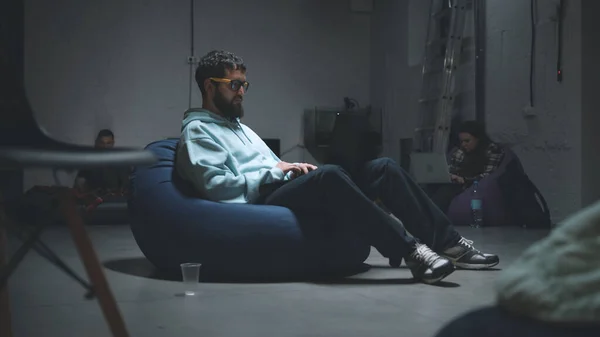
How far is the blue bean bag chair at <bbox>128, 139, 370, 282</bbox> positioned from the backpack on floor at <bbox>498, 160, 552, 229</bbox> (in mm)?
2791

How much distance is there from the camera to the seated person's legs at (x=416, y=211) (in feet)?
8.68

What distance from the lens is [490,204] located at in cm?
527

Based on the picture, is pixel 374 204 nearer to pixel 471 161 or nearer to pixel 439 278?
pixel 439 278

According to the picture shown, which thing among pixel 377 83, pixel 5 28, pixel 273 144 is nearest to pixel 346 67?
pixel 377 83

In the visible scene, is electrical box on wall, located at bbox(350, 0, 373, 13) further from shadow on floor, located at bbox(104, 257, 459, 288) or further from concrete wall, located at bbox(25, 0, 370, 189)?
shadow on floor, located at bbox(104, 257, 459, 288)

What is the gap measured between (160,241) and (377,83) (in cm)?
542

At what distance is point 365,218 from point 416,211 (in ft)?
0.76

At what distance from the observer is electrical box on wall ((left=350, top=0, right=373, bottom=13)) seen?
25.3 ft

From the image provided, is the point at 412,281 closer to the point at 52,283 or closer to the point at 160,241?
the point at 160,241

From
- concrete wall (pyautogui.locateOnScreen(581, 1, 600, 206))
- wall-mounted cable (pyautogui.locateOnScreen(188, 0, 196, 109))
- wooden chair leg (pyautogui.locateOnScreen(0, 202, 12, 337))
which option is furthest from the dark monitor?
wooden chair leg (pyautogui.locateOnScreen(0, 202, 12, 337))

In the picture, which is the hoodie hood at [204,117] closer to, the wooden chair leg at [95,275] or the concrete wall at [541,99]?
the wooden chair leg at [95,275]

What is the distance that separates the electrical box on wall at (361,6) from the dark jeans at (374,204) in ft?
17.2

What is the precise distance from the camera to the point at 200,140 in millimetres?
2686

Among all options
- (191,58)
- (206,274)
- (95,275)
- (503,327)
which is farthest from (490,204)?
(503,327)
